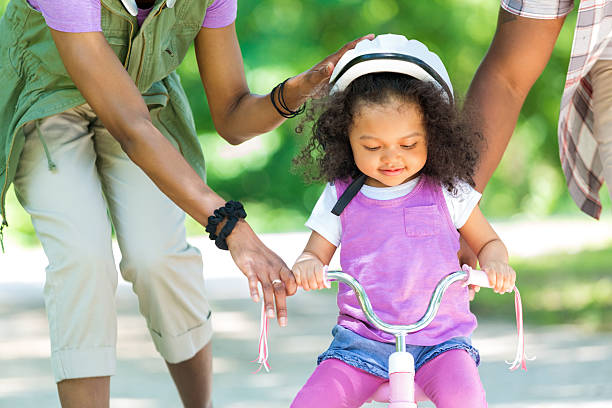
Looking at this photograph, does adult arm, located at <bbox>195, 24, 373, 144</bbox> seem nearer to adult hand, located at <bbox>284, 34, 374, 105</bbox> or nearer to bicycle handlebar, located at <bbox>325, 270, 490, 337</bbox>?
adult hand, located at <bbox>284, 34, 374, 105</bbox>

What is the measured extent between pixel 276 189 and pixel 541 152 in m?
2.92

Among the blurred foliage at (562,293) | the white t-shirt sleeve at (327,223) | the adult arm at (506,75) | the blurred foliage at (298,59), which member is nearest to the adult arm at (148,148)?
the white t-shirt sleeve at (327,223)

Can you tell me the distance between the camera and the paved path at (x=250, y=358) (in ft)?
14.3

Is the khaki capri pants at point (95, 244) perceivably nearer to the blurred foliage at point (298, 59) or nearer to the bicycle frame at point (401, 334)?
the bicycle frame at point (401, 334)

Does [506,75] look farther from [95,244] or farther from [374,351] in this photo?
[95,244]

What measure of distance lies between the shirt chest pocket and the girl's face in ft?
0.31

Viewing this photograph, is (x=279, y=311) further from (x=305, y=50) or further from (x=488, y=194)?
(x=488, y=194)

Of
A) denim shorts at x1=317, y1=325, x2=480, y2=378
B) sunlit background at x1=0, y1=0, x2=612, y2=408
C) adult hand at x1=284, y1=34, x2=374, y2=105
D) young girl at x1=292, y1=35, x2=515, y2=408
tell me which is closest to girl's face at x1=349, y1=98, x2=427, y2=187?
young girl at x1=292, y1=35, x2=515, y2=408

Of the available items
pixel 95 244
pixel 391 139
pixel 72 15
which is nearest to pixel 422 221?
pixel 391 139

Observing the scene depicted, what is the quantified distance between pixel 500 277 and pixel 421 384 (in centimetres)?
33

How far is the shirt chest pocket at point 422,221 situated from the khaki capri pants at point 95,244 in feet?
2.80

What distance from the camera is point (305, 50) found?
385 inches

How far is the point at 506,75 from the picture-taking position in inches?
119

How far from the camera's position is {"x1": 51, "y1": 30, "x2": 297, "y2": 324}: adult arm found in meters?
2.31
